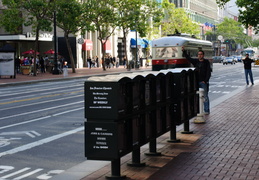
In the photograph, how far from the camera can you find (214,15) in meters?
162

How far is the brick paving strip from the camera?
8.07 m

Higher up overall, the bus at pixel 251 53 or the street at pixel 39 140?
the bus at pixel 251 53

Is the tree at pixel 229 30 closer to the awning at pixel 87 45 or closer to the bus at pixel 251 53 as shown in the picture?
the bus at pixel 251 53

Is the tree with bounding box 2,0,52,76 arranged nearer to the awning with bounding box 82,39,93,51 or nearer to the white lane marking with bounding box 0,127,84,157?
the awning with bounding box 82,39,93,51

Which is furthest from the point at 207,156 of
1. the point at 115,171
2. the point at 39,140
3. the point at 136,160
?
the point at 39,140

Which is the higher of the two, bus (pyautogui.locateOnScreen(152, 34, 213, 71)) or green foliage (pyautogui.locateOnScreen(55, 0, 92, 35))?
green foliage (pyautogui.locateOnScreen(55, 0, 92, 35))

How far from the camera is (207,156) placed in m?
9.53

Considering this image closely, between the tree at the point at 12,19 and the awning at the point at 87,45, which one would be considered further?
the awning at the point at 87,45

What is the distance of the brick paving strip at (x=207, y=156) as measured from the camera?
8070 mm

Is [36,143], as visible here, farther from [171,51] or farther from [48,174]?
[171,51]

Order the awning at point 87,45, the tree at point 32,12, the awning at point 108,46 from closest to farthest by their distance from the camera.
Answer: the tree at point 32,12 → the awning at point 87,45 → the awning at point 108,46

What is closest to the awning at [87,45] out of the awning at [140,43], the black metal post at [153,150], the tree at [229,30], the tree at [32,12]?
the awning at [140,43]

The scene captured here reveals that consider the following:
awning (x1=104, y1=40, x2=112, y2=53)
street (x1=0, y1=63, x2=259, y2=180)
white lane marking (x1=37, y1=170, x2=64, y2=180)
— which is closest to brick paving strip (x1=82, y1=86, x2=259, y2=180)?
white lane marking (x1=37, y1=170, x2=64, y2=180)

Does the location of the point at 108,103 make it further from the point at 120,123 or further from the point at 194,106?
the point at 194,106
